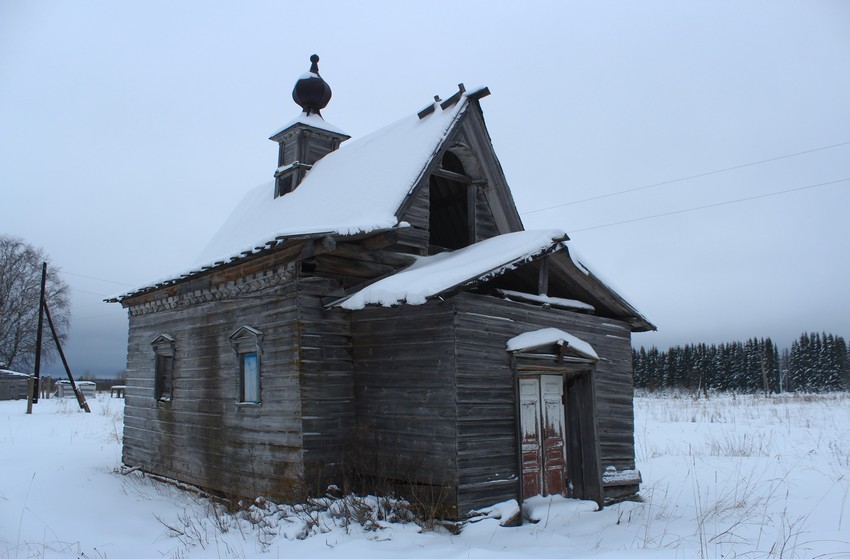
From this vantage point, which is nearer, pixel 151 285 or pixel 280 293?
pixel 280 293

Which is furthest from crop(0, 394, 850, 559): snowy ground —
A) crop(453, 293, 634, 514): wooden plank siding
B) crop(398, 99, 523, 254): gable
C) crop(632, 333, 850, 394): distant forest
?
crop(632, 333, 850, 394): distant forest

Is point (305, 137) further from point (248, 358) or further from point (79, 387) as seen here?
point (79, 387)

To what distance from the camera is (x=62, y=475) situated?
12.2 metres

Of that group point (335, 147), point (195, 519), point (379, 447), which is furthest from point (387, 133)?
point (195, 519)

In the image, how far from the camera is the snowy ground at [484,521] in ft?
22.3

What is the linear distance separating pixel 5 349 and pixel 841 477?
159 feet

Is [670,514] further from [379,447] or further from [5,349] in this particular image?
[5,349]

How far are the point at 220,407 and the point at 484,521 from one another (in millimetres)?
5118

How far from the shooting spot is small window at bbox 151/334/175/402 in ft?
40.4

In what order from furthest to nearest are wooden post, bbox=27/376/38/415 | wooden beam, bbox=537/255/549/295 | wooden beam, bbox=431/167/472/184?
1. wooden post, bbox=27/376/38/415
2. wooden beam, bbox=431/167/472/184
3. wooden beam, bbox=537/255/549/295

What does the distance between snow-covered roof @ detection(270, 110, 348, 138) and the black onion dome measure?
213 mm

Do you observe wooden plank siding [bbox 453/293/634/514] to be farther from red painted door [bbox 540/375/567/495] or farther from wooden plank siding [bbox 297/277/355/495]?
wooden plank siding [bbox 297/277/355/495]

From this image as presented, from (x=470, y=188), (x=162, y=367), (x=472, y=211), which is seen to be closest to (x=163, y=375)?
(x=162, y=367)

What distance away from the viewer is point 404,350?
329 inches
